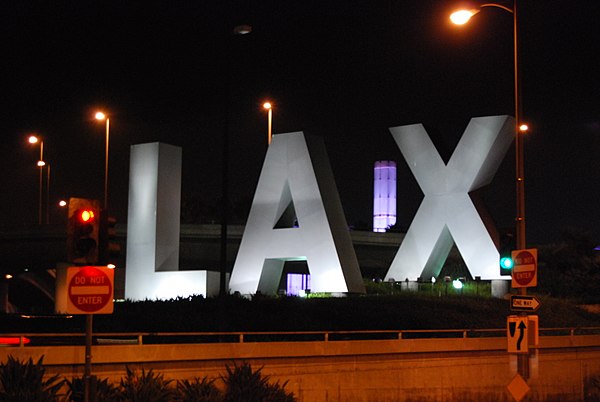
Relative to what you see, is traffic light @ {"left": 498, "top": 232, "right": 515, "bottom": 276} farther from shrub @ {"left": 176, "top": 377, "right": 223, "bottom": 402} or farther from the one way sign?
shrub @ {"left": 176, "top": 377, "right": 223, "bottom": 402}

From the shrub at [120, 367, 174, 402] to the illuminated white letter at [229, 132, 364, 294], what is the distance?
21.3 meters

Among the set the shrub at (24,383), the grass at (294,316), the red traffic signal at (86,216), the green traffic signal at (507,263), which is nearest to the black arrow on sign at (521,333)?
the green traffic signal at (507,263)

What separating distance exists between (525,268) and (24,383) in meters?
9.82

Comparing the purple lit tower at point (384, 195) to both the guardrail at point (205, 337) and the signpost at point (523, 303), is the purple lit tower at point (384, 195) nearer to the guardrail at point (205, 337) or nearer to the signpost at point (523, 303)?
the guardrail at point (205, 337)

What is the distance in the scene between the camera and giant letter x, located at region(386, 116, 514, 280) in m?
44.8

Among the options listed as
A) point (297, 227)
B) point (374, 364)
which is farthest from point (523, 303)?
point (297, 227)

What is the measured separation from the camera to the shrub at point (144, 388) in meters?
17.5

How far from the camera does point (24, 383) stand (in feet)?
52.7

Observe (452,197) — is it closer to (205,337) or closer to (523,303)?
(205,337)

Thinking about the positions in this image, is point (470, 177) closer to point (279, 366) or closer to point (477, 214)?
point (477, 214)

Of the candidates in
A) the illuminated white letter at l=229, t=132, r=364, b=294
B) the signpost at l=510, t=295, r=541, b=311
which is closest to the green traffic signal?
the signpost at l=510, t=295, r=541, b=311

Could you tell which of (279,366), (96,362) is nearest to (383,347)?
(279,366)

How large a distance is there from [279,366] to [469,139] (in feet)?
85.0

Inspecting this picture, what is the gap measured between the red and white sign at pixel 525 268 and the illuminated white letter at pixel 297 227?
1941 cm
